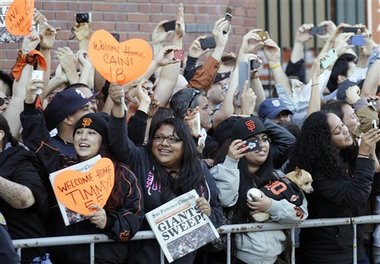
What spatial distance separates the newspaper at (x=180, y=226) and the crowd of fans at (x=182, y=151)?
6 cm

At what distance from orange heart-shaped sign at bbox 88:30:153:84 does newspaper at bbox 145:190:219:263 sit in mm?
810

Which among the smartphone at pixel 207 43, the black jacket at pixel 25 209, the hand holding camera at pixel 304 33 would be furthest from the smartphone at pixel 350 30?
the black jacket at pixel 25 209

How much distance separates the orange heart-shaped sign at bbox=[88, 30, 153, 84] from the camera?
594cm

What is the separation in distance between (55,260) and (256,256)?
129 centimetres

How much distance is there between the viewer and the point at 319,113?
6844 mm

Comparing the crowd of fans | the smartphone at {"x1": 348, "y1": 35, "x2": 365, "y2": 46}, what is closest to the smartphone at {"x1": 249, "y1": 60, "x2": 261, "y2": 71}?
the crowd of fans

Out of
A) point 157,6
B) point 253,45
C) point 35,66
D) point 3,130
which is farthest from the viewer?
point 157,6

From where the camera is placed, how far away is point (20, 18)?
651 cm

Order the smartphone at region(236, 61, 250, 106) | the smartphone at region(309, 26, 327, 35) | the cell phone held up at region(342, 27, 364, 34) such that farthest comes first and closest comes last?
the smartphone at region(309, 26, 327, 35)
the cell phone held up at region(342, 27, 364, 34)
the smartphone at region(236, 61, 250, 106)

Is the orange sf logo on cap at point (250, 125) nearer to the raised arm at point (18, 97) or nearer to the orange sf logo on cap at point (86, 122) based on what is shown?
the orange sf logo on cap at point (86, 122)

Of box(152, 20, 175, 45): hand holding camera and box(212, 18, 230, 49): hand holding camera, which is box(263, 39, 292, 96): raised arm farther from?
box(152, 20, 175, 45): hand holding camera

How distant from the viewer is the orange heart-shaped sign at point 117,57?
594 cm

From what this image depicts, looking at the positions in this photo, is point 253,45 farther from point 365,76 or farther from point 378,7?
point 378,7

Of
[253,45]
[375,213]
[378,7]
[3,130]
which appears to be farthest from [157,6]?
[3,130]
